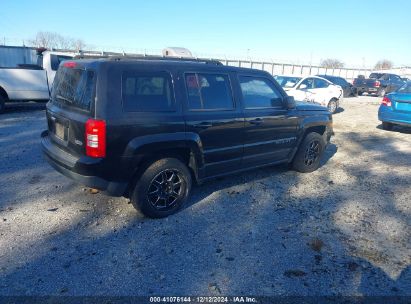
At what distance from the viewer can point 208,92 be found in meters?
4.13

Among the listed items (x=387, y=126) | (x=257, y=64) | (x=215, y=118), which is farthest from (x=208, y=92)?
(x=257, y=64)

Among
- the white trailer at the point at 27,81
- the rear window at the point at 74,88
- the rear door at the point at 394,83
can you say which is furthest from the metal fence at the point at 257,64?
the rear door at the point at 394,83

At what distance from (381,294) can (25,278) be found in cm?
317

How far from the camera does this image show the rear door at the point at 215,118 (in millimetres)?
3939

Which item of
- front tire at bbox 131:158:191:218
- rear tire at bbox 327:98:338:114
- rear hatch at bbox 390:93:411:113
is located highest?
rear hatch at bbox 390:93:411:113

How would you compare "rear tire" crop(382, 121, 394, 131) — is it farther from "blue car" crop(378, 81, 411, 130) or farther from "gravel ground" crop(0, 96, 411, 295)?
"gravel ground" crop(0, 96, 411, 295)

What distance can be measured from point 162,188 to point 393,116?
27.0ft

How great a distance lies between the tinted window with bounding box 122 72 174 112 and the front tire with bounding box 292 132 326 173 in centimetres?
291

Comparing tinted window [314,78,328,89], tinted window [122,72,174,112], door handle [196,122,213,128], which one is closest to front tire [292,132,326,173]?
door handle [196,122,213,128]

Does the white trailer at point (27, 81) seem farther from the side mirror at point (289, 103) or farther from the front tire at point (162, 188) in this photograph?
the side mirror at point (289, 103)

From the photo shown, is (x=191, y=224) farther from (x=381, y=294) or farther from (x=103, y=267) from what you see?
(x=381, y=294)

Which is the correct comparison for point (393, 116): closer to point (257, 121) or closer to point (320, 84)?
point (320, 84)

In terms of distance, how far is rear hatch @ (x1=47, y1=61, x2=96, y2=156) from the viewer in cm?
337

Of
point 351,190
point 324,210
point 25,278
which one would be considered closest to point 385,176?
point 351,190
